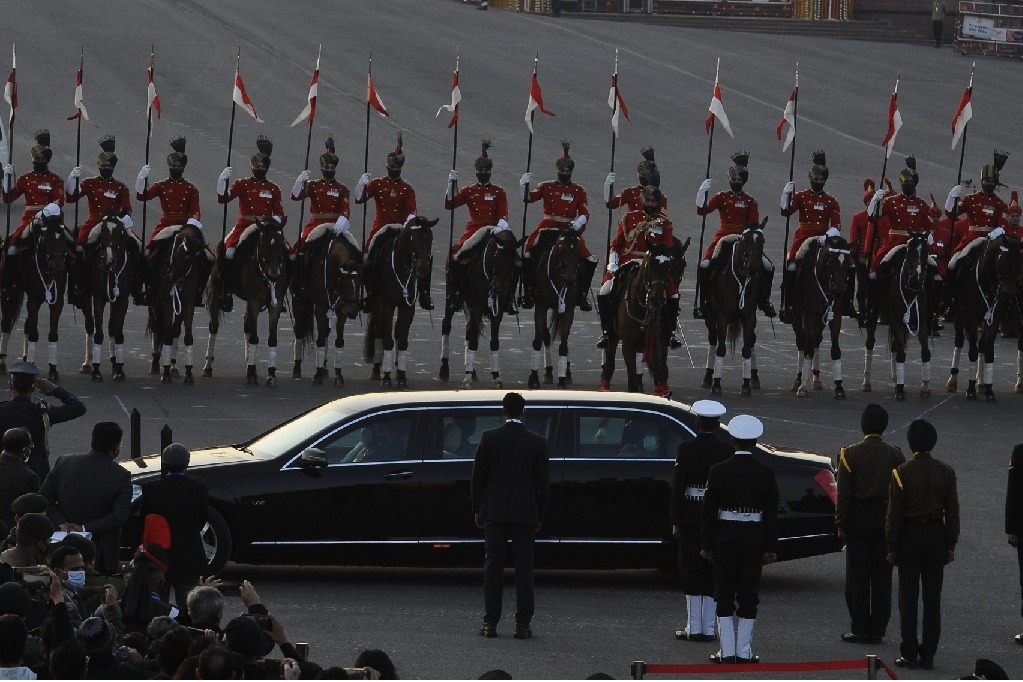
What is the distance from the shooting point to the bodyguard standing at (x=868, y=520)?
13.0 m

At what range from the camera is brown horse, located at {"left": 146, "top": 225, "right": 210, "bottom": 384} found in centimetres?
2359

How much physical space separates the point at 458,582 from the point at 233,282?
1010 centimetres

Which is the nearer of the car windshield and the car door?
the car door

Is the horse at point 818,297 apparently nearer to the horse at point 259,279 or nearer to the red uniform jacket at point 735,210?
the red uniform jacket at point 735,210

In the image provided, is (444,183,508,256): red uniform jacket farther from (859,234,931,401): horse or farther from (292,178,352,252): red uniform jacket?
(859,234,931,401): horse

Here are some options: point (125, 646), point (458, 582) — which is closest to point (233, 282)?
point (458, 582)

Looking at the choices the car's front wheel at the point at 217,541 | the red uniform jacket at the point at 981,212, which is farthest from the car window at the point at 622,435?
the red uniform jacket at the point at 981,212

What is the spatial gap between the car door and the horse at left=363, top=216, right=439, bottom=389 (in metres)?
9.21

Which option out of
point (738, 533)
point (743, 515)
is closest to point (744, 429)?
point (743, 515)

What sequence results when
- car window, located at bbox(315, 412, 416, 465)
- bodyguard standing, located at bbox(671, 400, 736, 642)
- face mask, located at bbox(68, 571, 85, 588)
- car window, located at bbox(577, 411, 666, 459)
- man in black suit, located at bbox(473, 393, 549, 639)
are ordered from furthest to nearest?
car window, located at bbox(577, 411, 666, 459) → car window, located at bbox(315, 412, 416, 465) → man in black suit, located at bbox(473, 393, 549, 639) → bodyguard standing, located at bbox(671, 400, 736, 642) → face mask, located at bbox(68, 571, 85, 588)

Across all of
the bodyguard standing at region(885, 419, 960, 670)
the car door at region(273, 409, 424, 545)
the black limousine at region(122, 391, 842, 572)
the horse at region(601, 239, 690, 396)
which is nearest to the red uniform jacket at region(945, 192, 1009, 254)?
the horse at region(601, 239, 690, 396)

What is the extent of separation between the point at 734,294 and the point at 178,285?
257 inches

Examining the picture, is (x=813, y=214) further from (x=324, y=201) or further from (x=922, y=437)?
(x=922, y=437)

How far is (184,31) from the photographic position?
5700 cm
